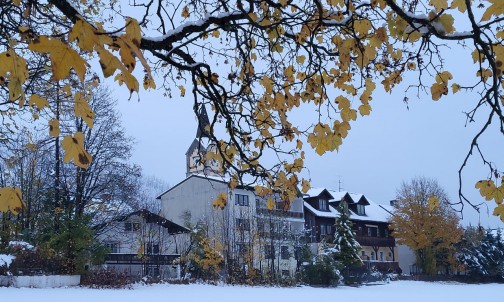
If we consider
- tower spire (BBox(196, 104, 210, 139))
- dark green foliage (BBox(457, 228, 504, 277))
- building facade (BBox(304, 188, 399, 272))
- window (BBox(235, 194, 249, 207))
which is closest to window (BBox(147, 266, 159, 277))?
window (BBox(235, 194, 249, 207))

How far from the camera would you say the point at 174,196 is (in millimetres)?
40938

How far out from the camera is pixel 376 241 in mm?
45469

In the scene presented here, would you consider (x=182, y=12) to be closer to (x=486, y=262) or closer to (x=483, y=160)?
(x=483, y=160)

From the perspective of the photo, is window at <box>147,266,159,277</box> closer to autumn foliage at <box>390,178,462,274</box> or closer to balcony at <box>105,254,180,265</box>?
balcony at <box>105,254,180,265</box>

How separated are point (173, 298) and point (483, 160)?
1336 centimetres

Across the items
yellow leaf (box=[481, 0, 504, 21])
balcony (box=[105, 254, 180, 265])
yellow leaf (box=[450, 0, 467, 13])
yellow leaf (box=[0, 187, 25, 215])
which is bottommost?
balcony (box=[105, 254, 180, 265])

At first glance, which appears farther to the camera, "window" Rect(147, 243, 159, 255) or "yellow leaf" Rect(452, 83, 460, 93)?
"window" Rect(147, 243, 159, 255)

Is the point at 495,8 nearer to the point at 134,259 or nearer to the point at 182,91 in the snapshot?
the point at 182,91

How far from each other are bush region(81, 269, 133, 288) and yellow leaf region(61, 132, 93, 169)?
1747cm

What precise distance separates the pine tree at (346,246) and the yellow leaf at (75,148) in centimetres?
3032

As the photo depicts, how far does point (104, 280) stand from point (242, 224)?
11400 mm

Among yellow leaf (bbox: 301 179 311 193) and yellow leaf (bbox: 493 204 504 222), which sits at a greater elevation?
yellow leaf (bbox: 301 179 311 193)

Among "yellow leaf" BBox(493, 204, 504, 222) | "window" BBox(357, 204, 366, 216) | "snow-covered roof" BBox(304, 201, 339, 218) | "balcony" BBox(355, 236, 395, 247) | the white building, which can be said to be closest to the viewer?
"yellow leaf" BBox(493, 204, 504, 222)

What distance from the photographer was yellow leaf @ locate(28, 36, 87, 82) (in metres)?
1.68
